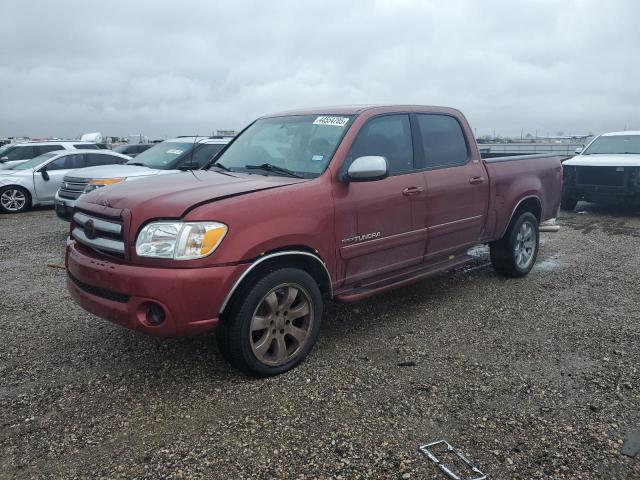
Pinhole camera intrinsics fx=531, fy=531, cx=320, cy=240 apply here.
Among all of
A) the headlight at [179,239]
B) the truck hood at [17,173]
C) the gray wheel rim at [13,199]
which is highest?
the truck hood at [17,173]

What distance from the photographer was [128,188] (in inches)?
150

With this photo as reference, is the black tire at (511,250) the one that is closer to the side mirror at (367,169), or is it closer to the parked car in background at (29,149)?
the side mirror at (367,169)

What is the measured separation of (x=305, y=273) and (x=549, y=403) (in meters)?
1.78

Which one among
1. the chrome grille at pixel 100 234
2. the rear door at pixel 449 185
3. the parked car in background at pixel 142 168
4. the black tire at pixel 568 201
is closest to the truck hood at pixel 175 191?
the chrome grille at pixel 100 234

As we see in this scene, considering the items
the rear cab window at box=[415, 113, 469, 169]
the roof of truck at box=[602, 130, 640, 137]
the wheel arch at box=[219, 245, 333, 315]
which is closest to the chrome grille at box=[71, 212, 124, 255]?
the wheel arch at box=[219, 245, 333, 315]

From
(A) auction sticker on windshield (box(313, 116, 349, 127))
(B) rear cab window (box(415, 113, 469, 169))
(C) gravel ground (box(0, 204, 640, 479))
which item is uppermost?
(A) auction sticker on windshield (box(313, 116, 349, 127))

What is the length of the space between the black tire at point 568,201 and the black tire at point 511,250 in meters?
5.98

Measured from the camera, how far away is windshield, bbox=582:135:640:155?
460 inches

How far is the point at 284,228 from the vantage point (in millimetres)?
3559

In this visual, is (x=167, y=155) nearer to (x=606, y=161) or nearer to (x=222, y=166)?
(x=222, y=166)

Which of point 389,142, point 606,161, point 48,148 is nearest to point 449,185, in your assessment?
point 389,142

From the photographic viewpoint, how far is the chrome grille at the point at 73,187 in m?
8.48

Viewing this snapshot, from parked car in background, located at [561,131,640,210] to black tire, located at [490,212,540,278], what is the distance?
18.3 feet

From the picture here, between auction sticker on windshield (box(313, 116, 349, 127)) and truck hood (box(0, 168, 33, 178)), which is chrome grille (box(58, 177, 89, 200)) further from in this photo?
auction sticker on windshield (box(313, 116, 349, 127))
